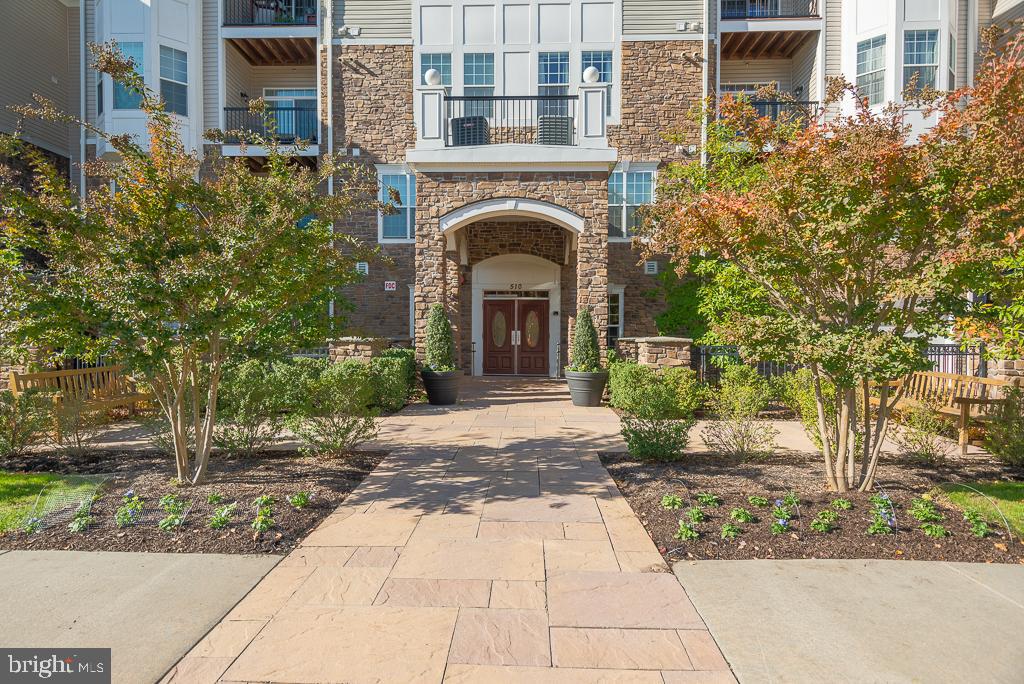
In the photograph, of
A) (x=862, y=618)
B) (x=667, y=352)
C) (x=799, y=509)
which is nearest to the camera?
(x=862, y=618)

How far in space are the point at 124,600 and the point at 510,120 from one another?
42.8 feet

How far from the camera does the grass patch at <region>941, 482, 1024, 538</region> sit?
165 inches

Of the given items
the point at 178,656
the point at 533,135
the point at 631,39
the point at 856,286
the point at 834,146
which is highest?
the point at 631,39

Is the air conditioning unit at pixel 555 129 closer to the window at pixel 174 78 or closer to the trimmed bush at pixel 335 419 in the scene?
the trimmed bush at pixel 335 419

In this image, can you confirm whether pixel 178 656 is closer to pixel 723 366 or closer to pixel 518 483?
pixel 518 483

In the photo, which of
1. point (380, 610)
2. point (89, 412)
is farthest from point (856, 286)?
point (89, 412)

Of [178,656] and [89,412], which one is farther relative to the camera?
[89,412]

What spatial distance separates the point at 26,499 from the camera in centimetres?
478

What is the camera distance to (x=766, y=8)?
16.1 m

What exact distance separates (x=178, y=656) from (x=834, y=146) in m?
5.31

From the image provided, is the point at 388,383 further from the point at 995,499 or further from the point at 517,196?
the point at 995,499

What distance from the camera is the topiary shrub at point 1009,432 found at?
19.6ft

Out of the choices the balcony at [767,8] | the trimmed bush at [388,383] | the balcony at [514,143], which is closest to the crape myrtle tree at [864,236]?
the trimmed bush at [388,383]

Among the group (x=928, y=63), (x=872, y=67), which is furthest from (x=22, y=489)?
(x=928, y=63)
